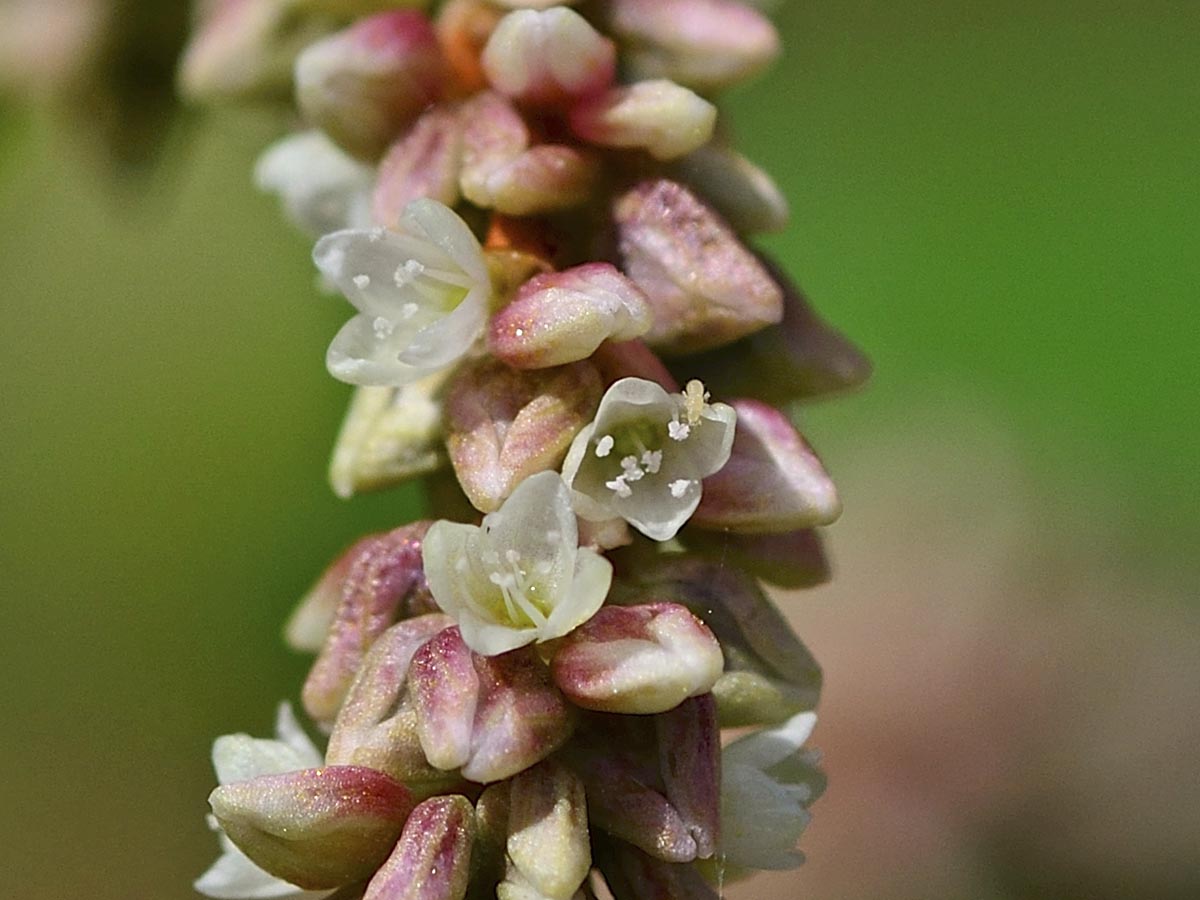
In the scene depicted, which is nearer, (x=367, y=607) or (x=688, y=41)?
(x=367, y=607)

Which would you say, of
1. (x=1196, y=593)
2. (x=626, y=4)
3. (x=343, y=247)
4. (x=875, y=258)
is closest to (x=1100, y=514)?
(x=1196, y=593)

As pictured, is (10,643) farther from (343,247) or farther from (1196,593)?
(1196,593)

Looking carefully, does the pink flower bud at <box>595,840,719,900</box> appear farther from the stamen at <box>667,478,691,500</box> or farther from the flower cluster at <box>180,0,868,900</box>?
the stamen at <box>667,478,691,500</box>

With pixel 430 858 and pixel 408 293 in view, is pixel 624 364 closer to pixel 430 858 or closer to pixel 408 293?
pixel 408 293

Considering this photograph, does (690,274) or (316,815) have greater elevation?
(690,274)

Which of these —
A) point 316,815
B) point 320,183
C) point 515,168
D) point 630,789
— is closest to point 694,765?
point 630,789

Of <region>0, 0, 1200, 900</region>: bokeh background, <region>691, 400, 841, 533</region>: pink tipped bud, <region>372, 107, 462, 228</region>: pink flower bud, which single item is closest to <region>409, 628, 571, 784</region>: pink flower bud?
<region>691, 400, 841, 533</region>: pink tipped bud

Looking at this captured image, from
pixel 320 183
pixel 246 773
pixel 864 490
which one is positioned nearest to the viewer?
pixel 246 773
